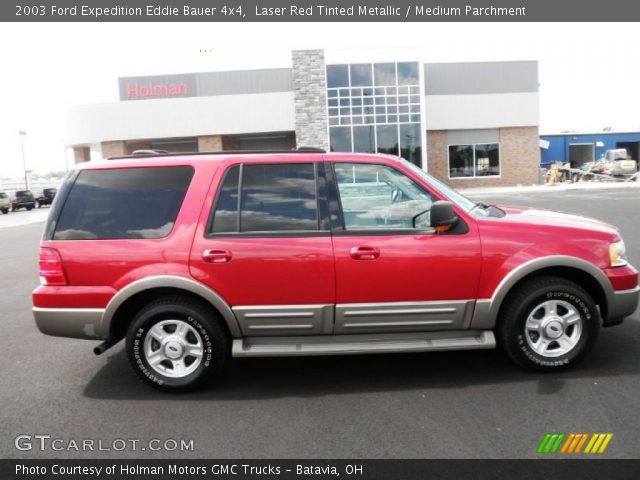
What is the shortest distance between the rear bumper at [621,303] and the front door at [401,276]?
3.87 feet

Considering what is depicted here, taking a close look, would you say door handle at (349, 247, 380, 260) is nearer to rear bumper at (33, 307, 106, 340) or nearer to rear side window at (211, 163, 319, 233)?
rear side window at (211, 163, 319, 233)

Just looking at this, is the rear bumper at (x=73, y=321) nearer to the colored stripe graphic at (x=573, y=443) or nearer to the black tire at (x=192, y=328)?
the black tire at (x=192, y=328)

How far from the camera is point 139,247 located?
13.2ft

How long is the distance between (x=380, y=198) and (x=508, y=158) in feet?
109

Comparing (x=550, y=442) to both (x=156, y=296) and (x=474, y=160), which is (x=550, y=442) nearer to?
(x=156, y=296)

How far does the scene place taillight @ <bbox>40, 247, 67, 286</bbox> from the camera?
4055 millimetres

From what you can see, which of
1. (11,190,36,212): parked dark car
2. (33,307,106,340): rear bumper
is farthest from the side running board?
(11,190,36,212): parked dark car

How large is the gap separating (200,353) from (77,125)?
35.7m

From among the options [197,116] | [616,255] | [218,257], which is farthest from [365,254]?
[197,116]

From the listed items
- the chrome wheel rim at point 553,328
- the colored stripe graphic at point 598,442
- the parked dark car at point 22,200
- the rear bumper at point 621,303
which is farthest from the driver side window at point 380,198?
the parked dark car at point 22,200

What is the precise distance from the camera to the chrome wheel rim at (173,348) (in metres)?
4.09

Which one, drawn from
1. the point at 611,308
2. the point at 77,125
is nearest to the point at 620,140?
the point at 77,125

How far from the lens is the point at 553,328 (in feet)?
13.6

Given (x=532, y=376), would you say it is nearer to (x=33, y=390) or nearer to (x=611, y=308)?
(x=611, y=308)
